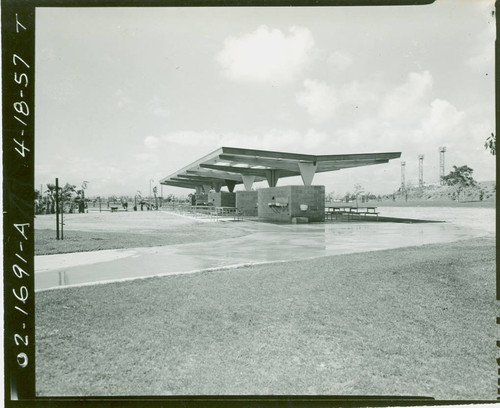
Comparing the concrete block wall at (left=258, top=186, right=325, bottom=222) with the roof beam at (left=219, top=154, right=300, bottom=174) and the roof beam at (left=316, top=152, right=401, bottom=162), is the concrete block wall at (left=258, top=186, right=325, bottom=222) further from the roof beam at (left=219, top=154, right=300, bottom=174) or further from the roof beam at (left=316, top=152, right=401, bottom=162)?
the roof beam at (left=316, top=152, right=401, bottom=162)

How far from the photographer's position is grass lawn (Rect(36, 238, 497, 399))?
347 centimetres

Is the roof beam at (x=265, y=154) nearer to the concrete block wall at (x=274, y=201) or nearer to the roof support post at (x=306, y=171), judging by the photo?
the roof support post at (x=306, y=171)

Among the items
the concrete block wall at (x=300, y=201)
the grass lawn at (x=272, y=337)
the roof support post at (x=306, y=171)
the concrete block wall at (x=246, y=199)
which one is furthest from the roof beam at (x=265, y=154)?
the grass lawn at (x=272, y=337)

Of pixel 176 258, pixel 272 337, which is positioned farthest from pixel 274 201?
pixel 272 337

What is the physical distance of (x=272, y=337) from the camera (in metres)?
4.21

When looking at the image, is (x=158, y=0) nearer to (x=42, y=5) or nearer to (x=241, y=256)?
(x=42, y=5)

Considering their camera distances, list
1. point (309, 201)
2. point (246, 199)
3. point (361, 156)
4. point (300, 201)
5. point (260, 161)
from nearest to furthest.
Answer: point (300, 201)
point (309, 201)
point (260, 161)
point (361, 156)
point (246, 199)

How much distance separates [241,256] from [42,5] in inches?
277

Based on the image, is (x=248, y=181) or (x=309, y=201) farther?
(x=248, y=181)

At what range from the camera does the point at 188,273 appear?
7.41 metres

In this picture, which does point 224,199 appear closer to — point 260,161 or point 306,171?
point 260,161

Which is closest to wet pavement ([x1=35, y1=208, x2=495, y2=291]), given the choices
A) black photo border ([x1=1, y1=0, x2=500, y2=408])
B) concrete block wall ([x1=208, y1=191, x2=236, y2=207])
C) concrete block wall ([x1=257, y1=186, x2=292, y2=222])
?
black photo border ([x1=1, y1=0, x2=500, y2=408])

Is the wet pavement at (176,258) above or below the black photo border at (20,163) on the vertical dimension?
below

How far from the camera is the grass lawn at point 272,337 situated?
347cm
